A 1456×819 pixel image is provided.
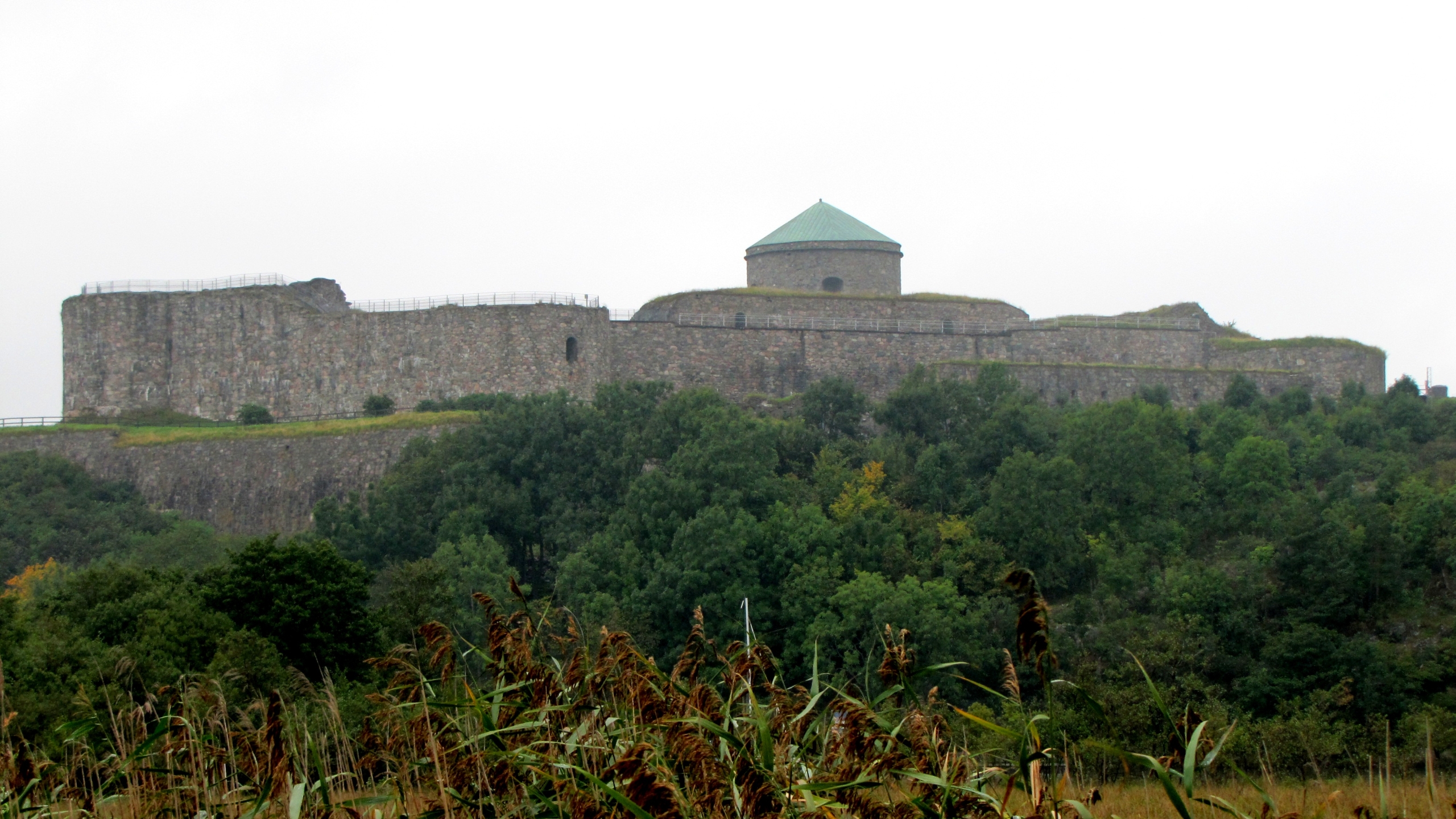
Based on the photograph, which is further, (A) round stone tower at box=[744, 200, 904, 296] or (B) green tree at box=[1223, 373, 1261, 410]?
(A) round stone tower at box=[744, 200, 904, 296]

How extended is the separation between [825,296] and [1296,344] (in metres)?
Result: 11.8

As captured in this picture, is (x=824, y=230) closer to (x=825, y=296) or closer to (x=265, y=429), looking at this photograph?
(x=825, y=296)

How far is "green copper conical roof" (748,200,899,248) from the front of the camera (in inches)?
1673

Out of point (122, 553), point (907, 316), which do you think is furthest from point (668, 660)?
point (907, 316)

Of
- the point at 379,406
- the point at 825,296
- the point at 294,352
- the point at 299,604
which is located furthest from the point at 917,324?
the point at 299,604

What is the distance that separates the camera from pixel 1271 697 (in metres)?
24.4

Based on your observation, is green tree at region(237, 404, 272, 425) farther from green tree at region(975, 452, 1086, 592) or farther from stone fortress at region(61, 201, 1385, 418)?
green tree at region(975, 452, 1086, 592)

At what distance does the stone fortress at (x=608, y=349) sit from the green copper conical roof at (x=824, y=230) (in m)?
1.45

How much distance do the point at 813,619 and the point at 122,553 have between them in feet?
47.9

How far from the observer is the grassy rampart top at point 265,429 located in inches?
1369

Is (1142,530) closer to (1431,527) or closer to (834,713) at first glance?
(1431,527)

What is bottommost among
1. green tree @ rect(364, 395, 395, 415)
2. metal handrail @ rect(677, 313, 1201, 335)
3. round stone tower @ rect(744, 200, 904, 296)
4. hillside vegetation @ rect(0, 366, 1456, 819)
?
hillside vegetation @ rect(0, 366, 1456, 819)

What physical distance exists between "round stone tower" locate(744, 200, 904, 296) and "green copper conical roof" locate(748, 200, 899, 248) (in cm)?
3

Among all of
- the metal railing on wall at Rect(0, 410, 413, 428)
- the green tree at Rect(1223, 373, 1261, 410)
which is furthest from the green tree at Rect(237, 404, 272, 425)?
the green tree at Rect(1223, 373, 1261, 410)
